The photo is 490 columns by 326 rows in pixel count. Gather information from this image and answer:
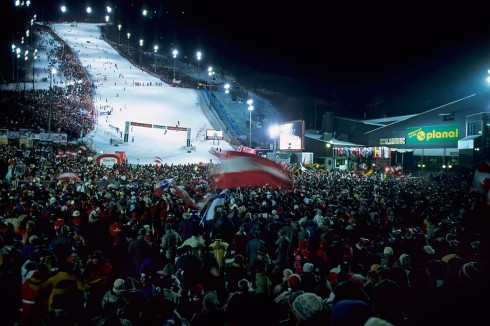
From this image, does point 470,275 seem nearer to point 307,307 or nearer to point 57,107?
point 307,307

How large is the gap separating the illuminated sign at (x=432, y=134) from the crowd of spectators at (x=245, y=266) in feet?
74.9

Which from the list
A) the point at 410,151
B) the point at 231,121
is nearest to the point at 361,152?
the point at 410,151

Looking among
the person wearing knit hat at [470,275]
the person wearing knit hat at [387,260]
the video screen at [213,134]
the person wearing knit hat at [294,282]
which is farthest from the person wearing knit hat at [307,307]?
the video screen at [213,134]

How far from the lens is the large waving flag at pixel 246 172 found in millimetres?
7793

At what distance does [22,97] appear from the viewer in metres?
40.2

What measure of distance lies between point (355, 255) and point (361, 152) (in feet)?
117

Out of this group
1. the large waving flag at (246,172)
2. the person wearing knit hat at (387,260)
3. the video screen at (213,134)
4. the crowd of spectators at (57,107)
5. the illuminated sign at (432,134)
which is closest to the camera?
the person wearing knit hat at (387,260)

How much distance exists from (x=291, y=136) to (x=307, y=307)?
3642 cm

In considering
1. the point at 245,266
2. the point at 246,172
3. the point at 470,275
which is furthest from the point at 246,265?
the point at 470,275

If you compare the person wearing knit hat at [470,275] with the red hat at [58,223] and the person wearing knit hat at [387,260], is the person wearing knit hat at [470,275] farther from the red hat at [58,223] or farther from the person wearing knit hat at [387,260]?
the red hat at [58,223]

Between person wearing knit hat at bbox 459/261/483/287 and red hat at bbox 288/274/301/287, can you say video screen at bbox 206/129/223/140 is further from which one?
person wearing knit hat at bbox 459/261/483/287

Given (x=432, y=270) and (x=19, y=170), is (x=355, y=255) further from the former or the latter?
(x=19, y=170)

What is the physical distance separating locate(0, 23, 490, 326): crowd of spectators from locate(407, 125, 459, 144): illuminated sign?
22.8 metres

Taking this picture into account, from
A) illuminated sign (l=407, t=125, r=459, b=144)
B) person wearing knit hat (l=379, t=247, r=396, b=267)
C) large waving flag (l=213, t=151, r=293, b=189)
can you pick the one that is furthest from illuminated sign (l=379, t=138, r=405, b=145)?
person wearing knit hat (l=379, t=247, r=396, b=267)
